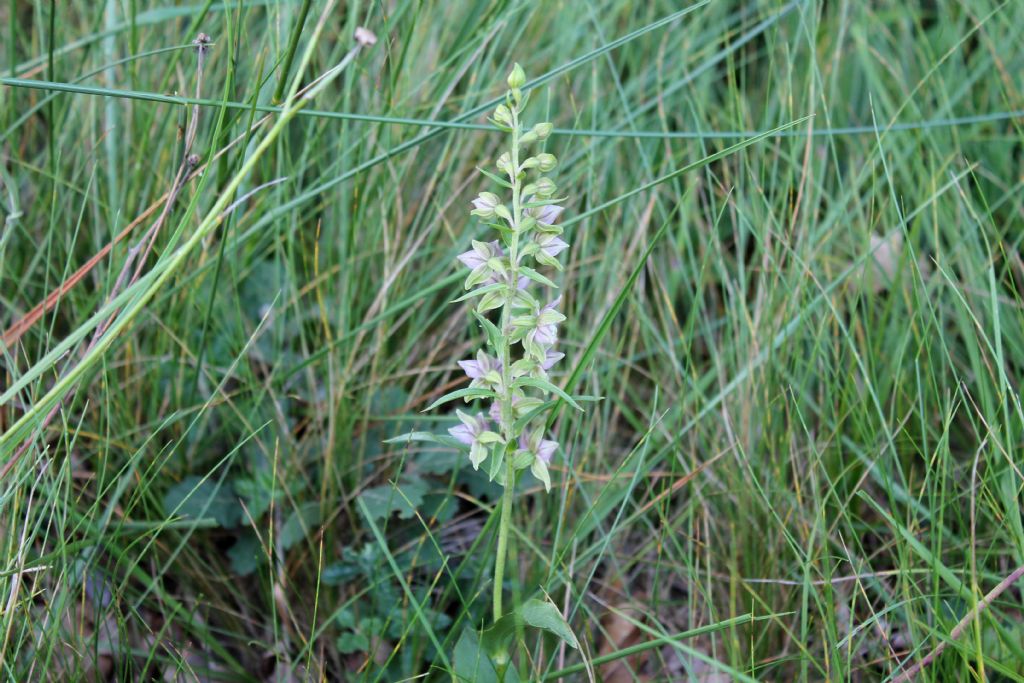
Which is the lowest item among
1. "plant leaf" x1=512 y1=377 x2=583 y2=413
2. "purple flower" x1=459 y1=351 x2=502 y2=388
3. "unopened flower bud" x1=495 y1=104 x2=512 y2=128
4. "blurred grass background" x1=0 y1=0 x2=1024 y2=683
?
"blurred grass background" x1=0 y1=0 x2=1024 y2=683

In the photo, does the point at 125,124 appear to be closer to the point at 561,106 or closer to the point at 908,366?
the point at 561,106

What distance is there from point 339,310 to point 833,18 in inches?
66.1

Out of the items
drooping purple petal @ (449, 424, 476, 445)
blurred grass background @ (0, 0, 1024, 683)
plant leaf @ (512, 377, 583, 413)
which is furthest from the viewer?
blurred grass background @ (0, 0, 1024, 683)

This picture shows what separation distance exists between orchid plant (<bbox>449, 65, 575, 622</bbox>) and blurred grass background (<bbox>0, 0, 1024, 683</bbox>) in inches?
8.7

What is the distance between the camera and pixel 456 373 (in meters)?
2.14

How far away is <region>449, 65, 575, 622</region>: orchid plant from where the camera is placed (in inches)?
49.8

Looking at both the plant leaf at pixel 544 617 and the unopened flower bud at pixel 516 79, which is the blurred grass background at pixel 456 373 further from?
the unopened flower bud at pixel 516 79

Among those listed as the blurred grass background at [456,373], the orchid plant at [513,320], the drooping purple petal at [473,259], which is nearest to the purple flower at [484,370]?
the orchid plant at [513,320]

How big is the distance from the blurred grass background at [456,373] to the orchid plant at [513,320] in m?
0.22

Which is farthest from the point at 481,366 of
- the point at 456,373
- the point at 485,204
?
the point at 456,373

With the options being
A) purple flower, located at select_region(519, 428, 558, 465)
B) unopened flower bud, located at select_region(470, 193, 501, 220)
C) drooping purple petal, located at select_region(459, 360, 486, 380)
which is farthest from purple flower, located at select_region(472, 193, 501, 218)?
purple flower, located at select_region(519, 428, 558, 465)

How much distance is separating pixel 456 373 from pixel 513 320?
2.91 feet

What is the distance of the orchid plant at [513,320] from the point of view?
1265mm

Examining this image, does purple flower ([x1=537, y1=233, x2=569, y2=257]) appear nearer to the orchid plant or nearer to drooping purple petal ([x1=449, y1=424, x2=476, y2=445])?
the orchid plant
